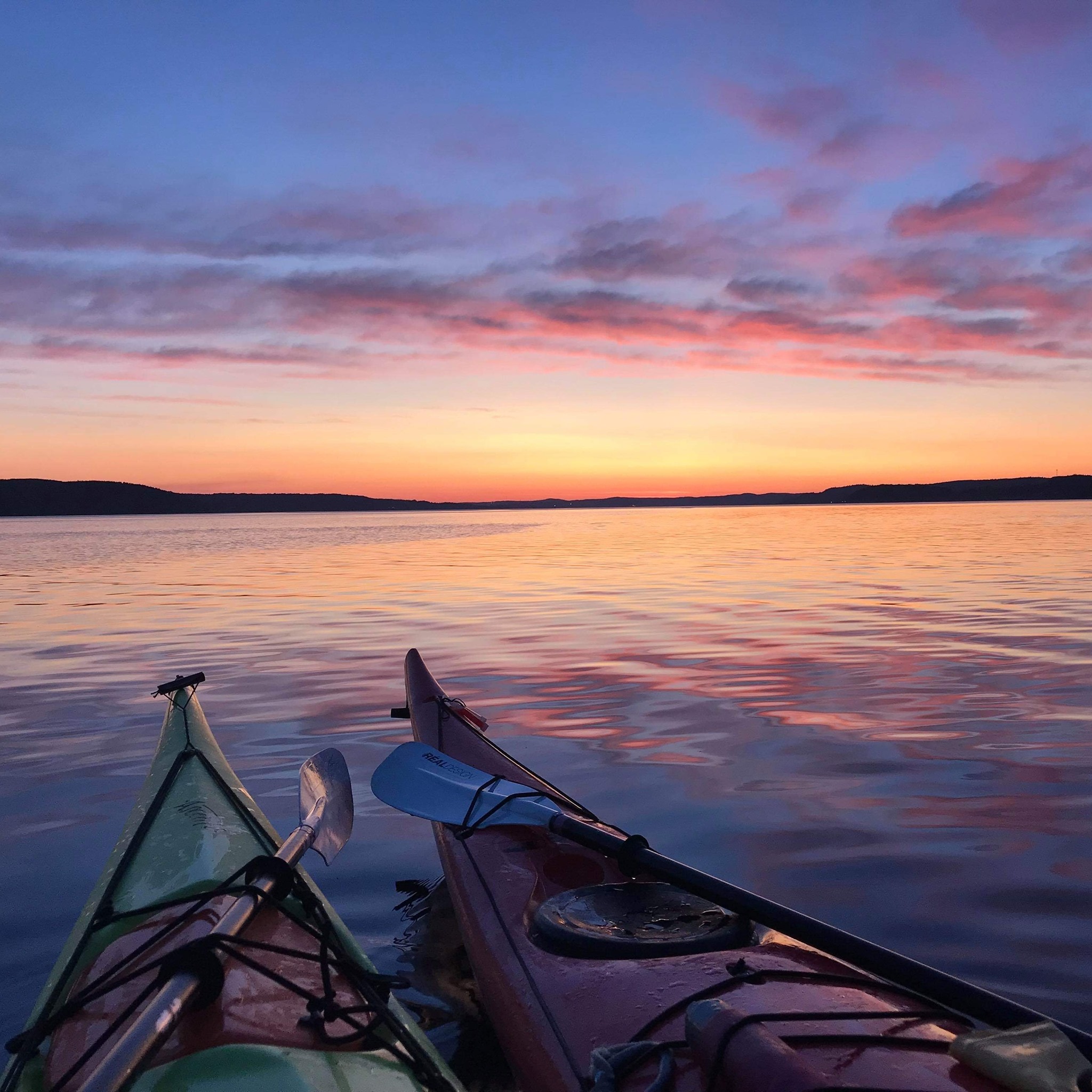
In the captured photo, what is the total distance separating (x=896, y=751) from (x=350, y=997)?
4.88 metres

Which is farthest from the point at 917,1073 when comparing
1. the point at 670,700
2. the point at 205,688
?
the point at 205,688

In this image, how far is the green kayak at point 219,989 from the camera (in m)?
2.13

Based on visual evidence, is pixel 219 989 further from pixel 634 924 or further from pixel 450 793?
pixel 450 793

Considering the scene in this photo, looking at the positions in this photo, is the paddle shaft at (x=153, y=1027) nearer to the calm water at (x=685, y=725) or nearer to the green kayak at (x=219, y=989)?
the green kayak at (x=219, y=989)

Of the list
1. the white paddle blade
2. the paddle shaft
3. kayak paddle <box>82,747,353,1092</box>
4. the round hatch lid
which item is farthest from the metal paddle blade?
the round hatch lid

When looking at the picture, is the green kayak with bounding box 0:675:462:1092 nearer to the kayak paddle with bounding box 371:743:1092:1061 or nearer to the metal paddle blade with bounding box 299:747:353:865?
the metal paddle blade with bounding box 299:747:353:865

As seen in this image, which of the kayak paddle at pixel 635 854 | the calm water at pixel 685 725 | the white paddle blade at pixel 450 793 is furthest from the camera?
the calm water at pixel 685 725

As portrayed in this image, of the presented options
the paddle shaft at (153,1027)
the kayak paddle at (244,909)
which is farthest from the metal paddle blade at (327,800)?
the paddle shaft at (153,1027)

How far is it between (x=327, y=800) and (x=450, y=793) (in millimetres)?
653

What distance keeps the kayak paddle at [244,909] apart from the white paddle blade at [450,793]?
0.32 metres

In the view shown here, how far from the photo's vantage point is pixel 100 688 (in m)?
8.85

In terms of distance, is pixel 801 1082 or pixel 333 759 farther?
pixel 333 759

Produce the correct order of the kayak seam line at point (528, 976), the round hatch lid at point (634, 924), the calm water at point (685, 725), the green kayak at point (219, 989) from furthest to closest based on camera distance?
the calm water at point (685, 725) → the round hatch lid at point (634, 924) → the kayak seam line at point (528, 976) → the green kayak at point (219, 989)

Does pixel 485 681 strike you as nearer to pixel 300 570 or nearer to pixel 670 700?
pixel 670 700
